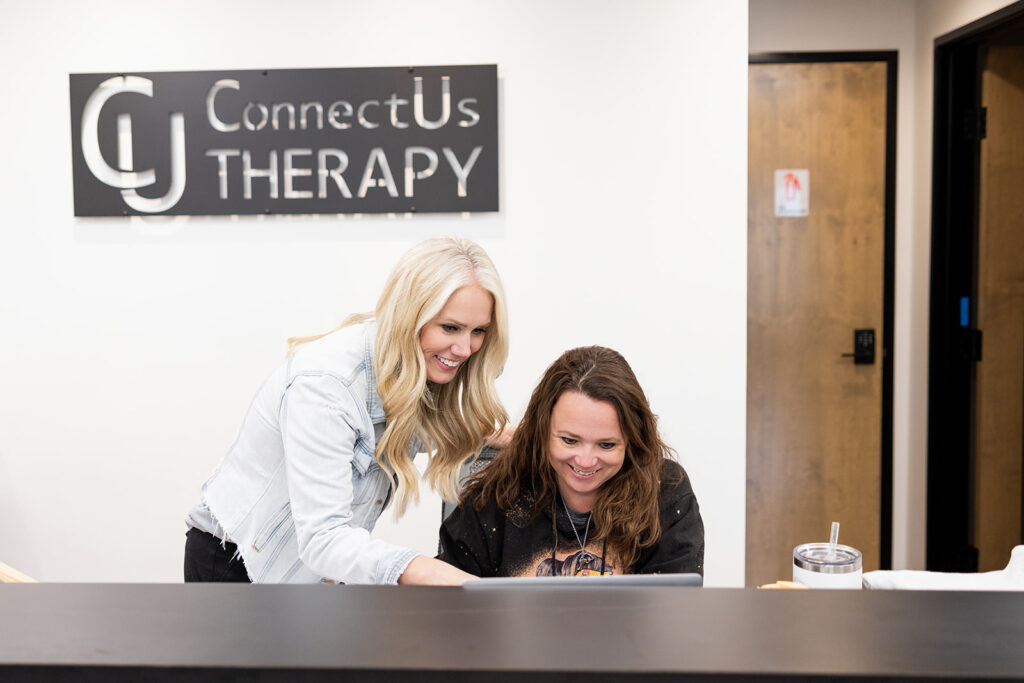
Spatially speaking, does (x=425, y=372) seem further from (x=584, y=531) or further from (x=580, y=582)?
(x=580, y=582)

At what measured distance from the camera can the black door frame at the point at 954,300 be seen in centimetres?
361

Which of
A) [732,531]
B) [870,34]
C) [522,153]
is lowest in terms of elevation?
[732,531]

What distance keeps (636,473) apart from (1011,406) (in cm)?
246

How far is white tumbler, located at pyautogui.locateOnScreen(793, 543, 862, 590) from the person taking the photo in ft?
4.53

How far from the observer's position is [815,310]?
12.9 feet

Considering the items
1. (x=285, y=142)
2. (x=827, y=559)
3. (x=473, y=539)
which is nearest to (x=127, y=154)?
(x=285, y=142)

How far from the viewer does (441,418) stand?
2062 mm

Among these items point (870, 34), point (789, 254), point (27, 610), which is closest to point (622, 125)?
point (789, 254)

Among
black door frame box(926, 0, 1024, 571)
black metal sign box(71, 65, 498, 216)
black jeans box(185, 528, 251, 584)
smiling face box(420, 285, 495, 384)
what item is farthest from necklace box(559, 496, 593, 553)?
black door frame box(926, 0, 1024, 571)

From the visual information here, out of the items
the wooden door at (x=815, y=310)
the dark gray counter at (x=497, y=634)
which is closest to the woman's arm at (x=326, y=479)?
the dark gray counter at (x=497, y=634)

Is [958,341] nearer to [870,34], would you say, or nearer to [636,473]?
[870,34]

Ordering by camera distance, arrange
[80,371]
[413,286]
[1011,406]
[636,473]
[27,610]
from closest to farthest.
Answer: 1. [27,610]
2. [413,286]
3. [636,473]
4. [80,371]
5. [1011,406]

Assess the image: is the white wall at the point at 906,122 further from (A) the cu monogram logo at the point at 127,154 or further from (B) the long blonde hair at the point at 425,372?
(B) the long blonde hair at the point at 425,372

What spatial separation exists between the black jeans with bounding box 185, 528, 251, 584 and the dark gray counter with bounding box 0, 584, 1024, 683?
124 centimetres
